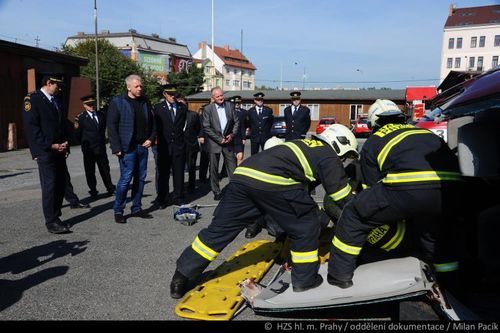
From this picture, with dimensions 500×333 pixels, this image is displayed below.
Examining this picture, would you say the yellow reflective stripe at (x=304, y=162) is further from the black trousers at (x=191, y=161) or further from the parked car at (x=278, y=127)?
the parked car at (x=278, y=127)

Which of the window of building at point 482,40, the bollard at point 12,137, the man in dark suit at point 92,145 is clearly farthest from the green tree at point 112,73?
the window of building at point 482,40

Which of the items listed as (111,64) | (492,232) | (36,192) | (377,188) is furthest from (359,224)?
(111,64)

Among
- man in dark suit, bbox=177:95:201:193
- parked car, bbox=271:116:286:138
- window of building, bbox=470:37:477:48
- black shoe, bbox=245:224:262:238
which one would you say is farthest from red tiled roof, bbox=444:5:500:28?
black shoe, bbox=245:224:262:238

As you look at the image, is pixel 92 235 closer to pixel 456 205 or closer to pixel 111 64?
pixel 456 205

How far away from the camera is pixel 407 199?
301cm

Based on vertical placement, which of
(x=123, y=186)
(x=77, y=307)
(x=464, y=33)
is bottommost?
(x=77, y=307)

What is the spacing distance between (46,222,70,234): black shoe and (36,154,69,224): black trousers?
0.04 metres

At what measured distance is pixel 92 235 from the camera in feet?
17.2

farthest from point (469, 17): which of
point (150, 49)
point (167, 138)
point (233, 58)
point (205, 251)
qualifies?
point (205, 251)

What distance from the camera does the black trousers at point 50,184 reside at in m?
5.12

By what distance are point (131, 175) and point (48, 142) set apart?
1.10 meters

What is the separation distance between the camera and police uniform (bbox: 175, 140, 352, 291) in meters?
3.25

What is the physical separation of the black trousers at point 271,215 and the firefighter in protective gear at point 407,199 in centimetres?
A: 21

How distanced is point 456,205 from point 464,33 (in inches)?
3108
